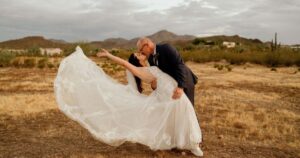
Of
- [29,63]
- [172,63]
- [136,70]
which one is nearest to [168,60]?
[172,63]

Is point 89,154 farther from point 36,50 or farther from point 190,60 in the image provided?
point 36,50

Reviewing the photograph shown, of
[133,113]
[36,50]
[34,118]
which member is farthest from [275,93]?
[36,50]

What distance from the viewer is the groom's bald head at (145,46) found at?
6.76 meters

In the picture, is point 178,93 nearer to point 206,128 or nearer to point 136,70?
point 136,70

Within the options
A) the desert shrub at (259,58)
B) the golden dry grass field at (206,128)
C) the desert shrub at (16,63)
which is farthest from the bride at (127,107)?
the desert shrub at (259,58)

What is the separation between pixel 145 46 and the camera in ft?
22.2

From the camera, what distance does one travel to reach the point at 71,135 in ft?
28.7

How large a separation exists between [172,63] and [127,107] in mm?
976

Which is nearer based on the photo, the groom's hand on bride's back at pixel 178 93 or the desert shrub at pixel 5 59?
the groom's hand on bride's back at pixel 178 93

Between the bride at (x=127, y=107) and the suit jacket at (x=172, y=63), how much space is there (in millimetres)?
115

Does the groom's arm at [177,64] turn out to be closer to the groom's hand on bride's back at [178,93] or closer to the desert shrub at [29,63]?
the groom's hand on bride's back at [178,93]

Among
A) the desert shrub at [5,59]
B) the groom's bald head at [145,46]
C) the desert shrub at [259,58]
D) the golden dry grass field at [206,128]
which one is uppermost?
the groom's bald head at [145,46]

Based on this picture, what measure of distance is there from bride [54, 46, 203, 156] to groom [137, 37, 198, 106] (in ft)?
0.33

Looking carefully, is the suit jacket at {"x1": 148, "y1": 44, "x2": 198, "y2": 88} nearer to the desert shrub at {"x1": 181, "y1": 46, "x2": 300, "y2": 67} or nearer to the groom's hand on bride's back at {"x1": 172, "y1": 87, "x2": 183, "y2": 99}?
the groom's hand on bride's back at {"x1": 172, "y1": 87, "x2": 183, "y2": 99}
